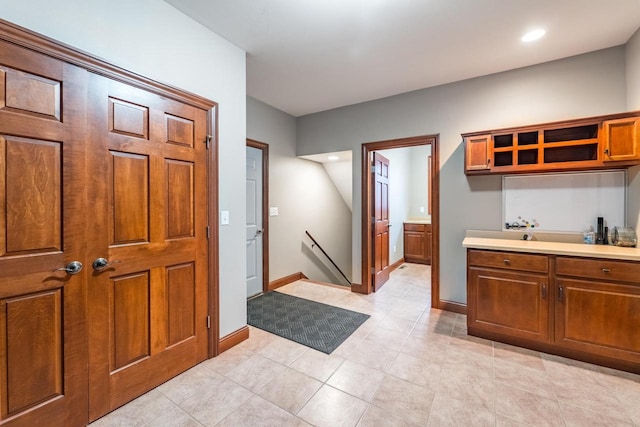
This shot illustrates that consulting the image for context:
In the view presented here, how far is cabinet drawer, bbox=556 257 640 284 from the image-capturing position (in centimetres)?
199

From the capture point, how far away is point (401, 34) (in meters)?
2.27

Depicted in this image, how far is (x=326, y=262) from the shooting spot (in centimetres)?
529

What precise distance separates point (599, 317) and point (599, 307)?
77mm

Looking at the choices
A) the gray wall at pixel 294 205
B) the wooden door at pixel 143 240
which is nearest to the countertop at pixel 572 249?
the wooden door at pixel 143 240

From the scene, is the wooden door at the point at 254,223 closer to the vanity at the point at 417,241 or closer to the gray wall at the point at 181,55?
the gray wall at the point at 181,55

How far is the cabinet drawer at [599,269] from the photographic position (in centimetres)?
199

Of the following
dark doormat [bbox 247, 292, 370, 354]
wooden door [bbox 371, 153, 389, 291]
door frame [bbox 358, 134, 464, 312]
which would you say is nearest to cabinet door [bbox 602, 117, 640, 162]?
door frame [bbox 358, 134, 464, 312]

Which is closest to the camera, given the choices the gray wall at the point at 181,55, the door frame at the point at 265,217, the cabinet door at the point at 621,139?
the gray wall at the point at 181,55

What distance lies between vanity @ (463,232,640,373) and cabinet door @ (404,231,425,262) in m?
3.06

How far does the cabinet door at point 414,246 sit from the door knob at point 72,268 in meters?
5.36

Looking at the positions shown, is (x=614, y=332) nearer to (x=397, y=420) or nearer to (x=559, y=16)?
(x=397, y=420)

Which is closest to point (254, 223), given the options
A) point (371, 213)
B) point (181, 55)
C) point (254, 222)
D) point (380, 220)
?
point (254, 222)

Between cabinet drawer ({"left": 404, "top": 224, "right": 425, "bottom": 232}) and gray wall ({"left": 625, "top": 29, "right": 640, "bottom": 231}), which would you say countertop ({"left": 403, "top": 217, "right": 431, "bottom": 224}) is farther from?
gray wall ({"left": 625, "top": 29, "right": 640, "bottom": 231})

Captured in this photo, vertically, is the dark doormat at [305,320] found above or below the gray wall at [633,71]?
below
